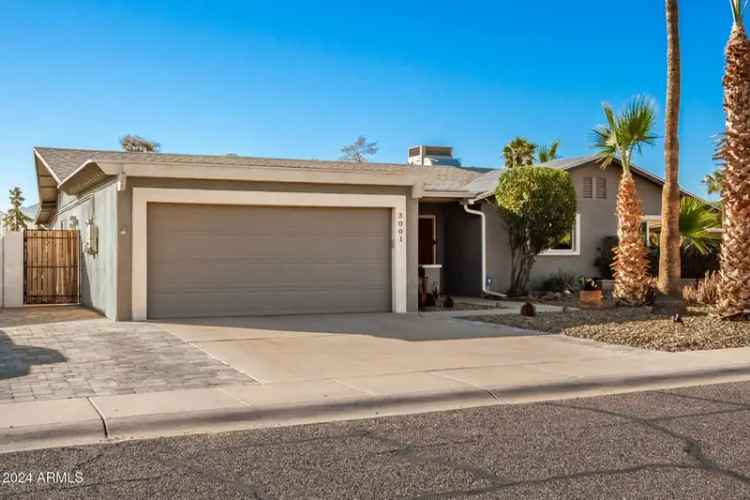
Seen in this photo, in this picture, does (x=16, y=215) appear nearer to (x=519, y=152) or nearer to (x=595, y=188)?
(x=519, y=152)

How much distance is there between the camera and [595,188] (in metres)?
22.6

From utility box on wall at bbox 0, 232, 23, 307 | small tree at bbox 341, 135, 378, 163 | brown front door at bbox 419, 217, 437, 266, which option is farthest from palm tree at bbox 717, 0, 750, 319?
small tree at bbox 341, 135, 378, 163

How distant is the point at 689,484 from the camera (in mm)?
5461

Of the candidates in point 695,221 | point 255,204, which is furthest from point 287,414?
point 695,221

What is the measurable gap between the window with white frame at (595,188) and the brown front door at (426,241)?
174 inches

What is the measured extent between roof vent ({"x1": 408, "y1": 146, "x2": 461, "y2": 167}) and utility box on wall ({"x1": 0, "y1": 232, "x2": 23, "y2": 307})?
15606 millimetres

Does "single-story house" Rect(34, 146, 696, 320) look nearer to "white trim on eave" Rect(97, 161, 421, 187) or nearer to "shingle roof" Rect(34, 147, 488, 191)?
"white trim on eave" Rect(97, 161, 421, 187)

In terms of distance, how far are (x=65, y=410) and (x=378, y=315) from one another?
9.49 metres

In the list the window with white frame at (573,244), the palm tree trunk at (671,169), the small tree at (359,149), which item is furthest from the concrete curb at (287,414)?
the small tree at (359,149)

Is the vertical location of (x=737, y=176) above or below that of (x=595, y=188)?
below

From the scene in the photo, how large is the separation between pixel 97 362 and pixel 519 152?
29988 millimetres

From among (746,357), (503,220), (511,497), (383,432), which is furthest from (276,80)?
(511,497)

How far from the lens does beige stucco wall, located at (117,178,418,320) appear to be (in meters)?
14.8

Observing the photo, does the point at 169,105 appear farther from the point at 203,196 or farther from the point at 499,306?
the point at 499,306
